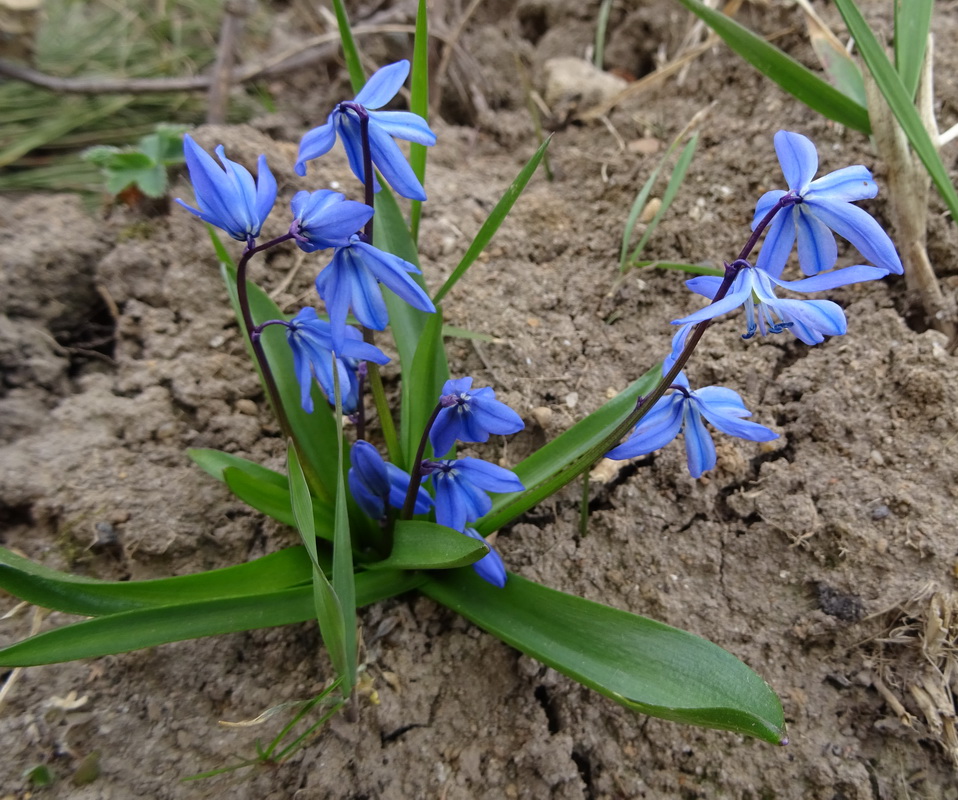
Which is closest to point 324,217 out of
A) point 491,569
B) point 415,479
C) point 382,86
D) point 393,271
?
point 393,271

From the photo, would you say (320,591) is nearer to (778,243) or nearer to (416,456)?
(416,456)

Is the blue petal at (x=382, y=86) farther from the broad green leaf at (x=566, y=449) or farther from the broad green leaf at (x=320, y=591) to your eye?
the broad green leaf at (x=566, y=449)

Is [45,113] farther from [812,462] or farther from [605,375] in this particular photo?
[812,462]

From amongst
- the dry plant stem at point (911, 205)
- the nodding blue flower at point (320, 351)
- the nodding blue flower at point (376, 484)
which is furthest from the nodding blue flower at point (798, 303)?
the dry plant stem at point (911, 205)

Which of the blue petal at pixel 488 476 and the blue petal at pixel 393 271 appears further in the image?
the blue petal at pixel 488 476

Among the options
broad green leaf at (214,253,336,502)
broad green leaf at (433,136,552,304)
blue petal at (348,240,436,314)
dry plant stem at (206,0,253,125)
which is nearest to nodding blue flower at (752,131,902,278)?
broad green leaf at (433,136,552,304)

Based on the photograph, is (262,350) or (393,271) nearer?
(393,271)
